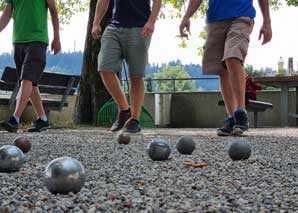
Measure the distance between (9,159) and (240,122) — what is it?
317 cm

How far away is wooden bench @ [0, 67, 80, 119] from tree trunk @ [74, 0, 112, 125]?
0.21 metres

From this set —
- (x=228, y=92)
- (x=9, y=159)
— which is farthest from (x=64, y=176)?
(x=228, y=92)

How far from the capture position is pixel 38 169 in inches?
144

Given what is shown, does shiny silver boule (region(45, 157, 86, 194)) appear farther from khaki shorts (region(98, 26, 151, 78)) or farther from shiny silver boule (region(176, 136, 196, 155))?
khaki shorts (region(98, 26, 151, 78))

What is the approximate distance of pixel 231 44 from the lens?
5992 mm

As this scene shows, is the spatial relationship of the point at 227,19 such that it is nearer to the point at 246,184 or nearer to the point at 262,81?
the point at 246,184

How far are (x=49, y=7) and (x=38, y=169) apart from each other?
400 centimetres

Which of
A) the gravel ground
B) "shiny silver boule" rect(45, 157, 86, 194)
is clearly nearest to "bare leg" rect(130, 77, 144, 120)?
the gravel ground

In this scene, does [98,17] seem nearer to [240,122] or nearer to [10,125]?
[10,125]

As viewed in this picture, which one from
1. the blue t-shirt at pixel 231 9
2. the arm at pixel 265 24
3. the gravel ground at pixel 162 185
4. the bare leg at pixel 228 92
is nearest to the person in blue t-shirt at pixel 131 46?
the blue t-shirt at pixel 231 9

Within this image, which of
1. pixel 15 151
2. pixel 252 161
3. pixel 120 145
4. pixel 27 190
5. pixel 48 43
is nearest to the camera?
pixel 27 190

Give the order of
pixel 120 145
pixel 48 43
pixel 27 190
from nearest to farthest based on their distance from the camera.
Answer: pixel 27 190 < pixel 120 145 < pixel 48 43

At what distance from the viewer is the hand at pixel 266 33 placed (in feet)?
20.4

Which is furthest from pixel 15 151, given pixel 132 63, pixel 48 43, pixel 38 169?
pixel 48 43
